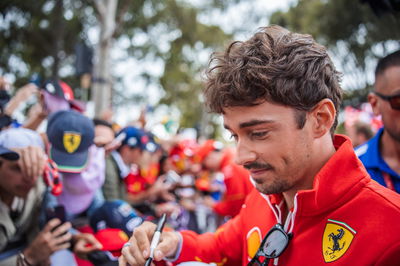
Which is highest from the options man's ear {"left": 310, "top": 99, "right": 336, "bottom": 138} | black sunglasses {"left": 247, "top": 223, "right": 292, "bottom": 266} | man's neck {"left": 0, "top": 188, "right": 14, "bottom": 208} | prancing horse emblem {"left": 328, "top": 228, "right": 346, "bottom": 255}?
man's ear {"left": 310, "top": 99, "right": 336, "bottom": 138}

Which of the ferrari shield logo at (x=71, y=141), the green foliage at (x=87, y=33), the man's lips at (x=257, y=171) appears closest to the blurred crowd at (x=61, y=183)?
the ferrari shield logo at (x=71, y=141)

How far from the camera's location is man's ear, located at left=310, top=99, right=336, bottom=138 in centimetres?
155

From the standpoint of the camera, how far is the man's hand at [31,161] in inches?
87.9

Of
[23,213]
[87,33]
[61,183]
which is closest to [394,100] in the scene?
[61,183]

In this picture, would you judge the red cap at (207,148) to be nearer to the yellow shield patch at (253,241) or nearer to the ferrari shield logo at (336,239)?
the yellow shield patch at (253,241)

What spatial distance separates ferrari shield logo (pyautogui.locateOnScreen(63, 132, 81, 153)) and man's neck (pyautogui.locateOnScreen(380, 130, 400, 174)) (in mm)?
2190

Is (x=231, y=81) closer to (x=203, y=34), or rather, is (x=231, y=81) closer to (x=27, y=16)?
(x=27, y=16)

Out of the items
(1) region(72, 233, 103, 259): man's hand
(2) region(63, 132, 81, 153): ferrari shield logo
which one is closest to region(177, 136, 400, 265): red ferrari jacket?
(1) region(72, 233, 103, 259): man's hand

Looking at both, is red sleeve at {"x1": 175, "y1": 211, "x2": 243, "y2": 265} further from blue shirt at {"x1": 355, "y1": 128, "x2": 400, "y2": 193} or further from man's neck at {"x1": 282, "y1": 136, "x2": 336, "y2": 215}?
blue shirt at {"x1": 355, "y1": 128, "x2": 400, "y2": 193}

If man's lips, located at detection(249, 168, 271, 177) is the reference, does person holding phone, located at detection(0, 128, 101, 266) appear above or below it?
below

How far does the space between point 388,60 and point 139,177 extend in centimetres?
387

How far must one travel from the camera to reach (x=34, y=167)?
2236 millimetres

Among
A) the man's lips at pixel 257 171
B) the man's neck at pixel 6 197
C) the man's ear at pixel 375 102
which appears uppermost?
the man's ear at pixel 375 102

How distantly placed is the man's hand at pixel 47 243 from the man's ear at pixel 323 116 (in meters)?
A: 1.75
